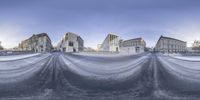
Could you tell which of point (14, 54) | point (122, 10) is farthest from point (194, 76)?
point (14, 54)

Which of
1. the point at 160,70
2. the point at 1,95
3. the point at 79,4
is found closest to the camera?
the point at 1,95

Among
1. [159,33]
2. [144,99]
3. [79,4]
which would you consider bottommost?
[144,99]

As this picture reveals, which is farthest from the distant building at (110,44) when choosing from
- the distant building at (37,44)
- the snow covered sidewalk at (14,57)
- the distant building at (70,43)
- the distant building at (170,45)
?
the snow covered sidewalk at (14,57)

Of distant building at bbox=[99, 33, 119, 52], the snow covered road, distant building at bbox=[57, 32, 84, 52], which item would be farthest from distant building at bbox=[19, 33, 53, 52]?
distant building at bbox=[99, 33, 119, 52]

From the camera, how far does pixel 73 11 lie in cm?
491

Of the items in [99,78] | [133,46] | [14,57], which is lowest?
[99,78]

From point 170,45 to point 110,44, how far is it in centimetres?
147

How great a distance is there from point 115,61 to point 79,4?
1732 millimetres

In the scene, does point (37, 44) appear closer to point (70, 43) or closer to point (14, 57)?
point (14, 57)

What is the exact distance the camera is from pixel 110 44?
16.6ft

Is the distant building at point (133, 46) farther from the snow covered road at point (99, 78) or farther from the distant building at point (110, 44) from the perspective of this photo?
the snow covered road at point (99, 78)

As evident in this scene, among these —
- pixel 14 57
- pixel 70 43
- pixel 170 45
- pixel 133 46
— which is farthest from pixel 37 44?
pixel 170 45

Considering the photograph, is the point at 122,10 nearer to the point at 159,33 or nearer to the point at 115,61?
the point at 159,33

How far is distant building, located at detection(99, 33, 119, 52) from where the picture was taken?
484 centimetres
